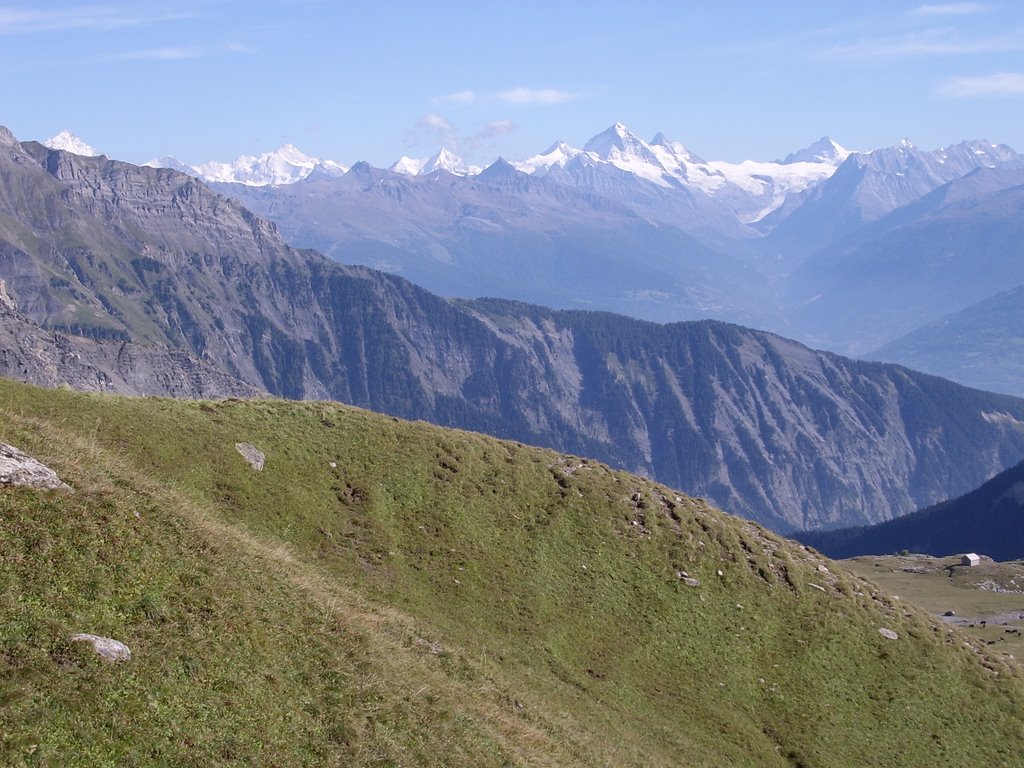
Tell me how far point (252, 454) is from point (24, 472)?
2376 centimetres

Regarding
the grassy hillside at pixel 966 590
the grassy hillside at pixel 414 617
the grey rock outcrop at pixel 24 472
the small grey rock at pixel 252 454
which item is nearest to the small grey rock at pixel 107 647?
the grassy hillside at pixel 414 617

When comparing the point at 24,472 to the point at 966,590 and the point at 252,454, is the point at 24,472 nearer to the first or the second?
the point at 252,454

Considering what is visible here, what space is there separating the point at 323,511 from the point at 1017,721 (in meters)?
43.1

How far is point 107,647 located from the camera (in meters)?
22.9

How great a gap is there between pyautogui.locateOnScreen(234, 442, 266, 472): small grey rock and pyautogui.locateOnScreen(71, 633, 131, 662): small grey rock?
27140 millimetres

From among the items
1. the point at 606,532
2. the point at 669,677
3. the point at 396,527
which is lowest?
the point at 669,677

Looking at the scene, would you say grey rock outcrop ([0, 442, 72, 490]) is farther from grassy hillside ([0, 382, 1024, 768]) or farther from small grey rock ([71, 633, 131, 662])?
small grey rock ([71, 633, 131, 662])

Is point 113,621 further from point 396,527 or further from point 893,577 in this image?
point 893,577

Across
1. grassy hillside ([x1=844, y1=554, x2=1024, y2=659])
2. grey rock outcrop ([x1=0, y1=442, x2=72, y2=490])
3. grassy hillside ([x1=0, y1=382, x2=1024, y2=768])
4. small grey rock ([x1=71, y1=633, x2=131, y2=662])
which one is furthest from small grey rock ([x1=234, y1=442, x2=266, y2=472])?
grassy hillside ([x1=844, y1=554, x2=1024, y2=659])

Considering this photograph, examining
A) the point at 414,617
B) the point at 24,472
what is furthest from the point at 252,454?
the point at 24,472

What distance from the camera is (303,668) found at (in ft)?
87.8

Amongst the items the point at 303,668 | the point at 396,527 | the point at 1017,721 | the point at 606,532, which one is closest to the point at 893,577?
the point at 1017,721

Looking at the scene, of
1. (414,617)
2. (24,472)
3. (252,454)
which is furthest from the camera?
(252,454)

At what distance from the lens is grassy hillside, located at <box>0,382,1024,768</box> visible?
2347 cm
